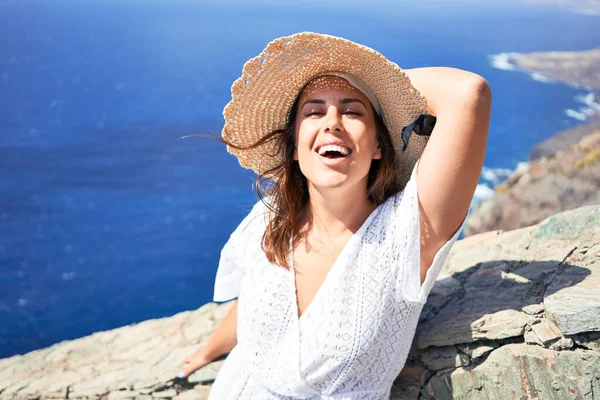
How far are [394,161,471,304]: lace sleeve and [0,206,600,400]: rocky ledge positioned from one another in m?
0.33

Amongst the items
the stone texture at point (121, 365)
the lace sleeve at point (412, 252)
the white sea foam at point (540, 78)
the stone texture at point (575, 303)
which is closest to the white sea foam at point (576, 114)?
the white sea foam at point (540, 78)

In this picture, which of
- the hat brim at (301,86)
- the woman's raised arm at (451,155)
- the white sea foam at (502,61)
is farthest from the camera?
the white sea foam at (502,61)

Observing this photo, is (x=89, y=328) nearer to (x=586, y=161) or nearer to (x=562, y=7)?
(x=586, y=161)

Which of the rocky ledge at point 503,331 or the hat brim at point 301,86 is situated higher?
the hat brim at point 301,86

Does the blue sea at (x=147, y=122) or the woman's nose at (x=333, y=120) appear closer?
the woman's nose at (x=333, y=120)

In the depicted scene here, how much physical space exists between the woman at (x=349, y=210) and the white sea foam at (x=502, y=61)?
1044cm

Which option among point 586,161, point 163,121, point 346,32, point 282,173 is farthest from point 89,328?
point 346,32

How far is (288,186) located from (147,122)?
6982 millimetres

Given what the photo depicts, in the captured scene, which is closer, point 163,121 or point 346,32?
point 163,121

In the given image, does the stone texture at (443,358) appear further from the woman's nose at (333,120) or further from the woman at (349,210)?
the woman's nose at (333,120)

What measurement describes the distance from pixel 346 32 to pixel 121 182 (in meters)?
5.01

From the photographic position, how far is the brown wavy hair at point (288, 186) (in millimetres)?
1560

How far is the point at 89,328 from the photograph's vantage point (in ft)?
14.5

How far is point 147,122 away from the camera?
27.1 ft
